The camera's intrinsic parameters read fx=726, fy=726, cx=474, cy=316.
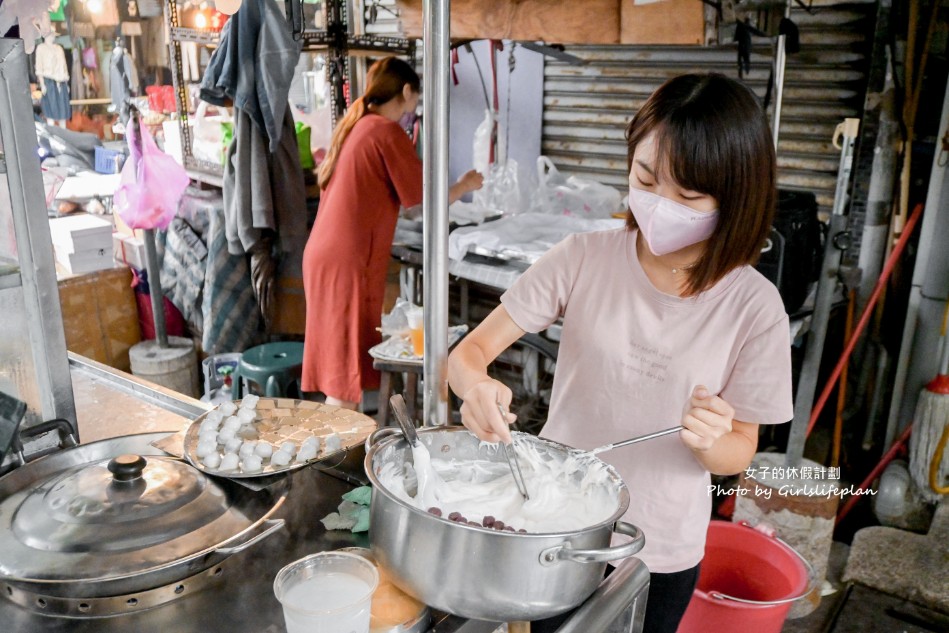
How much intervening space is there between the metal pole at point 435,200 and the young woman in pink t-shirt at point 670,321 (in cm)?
8

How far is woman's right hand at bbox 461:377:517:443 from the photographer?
1253 mm

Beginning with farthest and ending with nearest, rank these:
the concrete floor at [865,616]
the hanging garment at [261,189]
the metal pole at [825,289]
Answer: the hanging garment at [261,189]
the concrete floor at [865,616]
the metal pole at [825,289]

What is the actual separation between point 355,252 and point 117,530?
2754mm

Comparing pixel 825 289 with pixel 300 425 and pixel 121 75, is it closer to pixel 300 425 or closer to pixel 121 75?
pixel 300 425

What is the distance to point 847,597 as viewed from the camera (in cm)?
324

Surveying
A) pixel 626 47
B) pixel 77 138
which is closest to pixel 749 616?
pixel 626 47

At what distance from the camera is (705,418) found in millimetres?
1247

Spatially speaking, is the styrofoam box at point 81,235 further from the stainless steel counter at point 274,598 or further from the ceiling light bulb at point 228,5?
the stainless steel counter at point 274,598

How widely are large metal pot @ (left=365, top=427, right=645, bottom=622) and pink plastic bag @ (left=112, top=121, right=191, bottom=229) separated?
14.3ft

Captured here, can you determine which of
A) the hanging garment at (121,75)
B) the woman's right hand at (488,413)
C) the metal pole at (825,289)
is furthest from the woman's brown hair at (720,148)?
the hanging garment at (121,75)

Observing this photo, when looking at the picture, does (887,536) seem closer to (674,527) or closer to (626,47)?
(674,527)

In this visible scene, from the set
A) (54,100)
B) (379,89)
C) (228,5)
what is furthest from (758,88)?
(54,100)

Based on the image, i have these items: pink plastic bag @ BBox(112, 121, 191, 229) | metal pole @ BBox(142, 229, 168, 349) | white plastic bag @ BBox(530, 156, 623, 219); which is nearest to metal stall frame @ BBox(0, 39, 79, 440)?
white plastic bag @ BBox(530, 156, 623, 219)

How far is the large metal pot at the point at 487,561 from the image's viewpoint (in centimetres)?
97
